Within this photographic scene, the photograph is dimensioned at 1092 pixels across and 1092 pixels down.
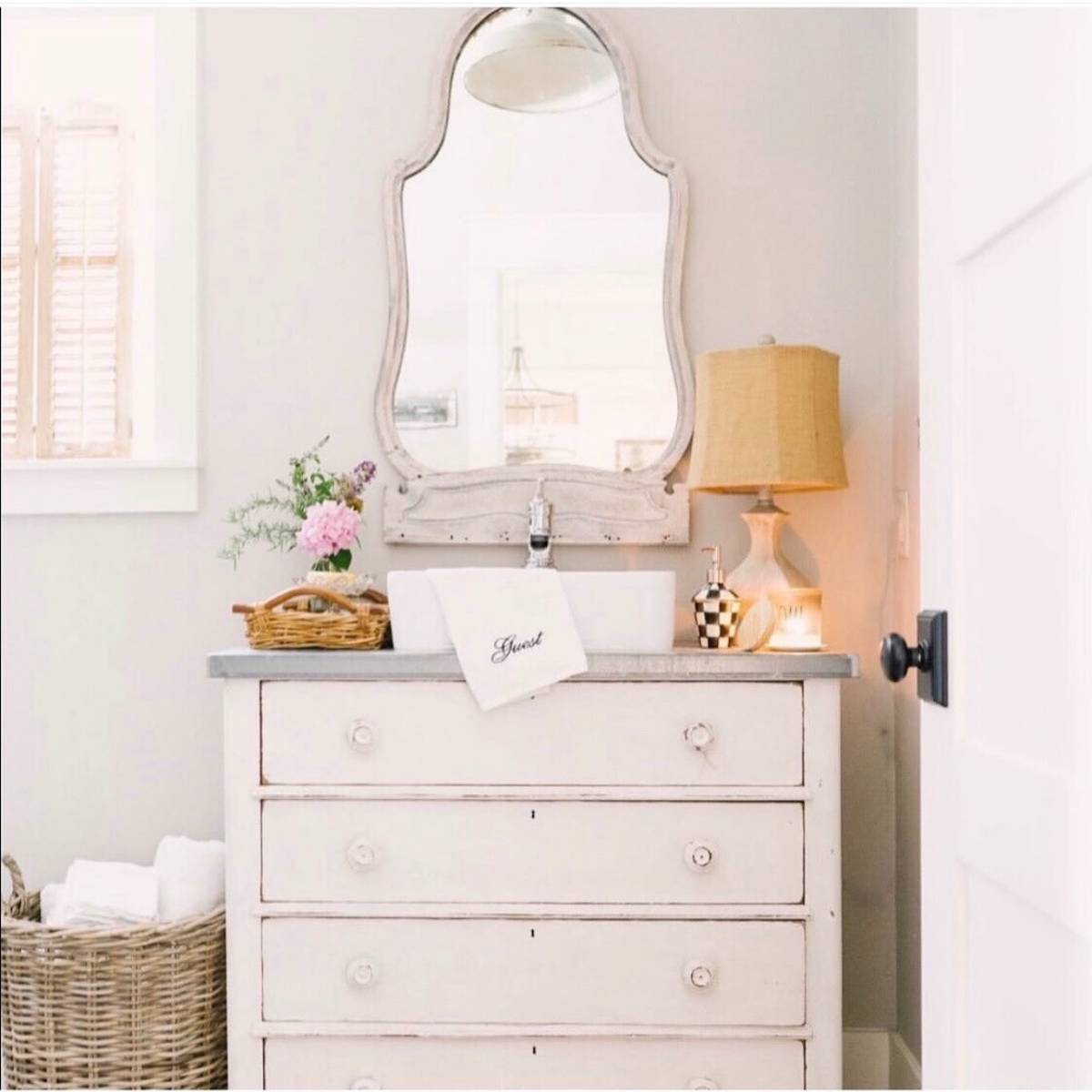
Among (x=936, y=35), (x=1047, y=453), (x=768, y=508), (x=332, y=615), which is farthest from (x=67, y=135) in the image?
(x=1047, y=453)

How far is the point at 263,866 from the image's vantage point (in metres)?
1.89

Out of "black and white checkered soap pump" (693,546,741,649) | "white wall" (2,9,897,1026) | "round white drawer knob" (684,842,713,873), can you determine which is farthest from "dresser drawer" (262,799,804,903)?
"white wall" (2,9,897,1026)

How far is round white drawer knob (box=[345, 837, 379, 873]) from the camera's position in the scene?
73.9 inches

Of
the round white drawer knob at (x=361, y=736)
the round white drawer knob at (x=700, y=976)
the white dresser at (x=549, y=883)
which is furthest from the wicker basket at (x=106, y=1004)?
the round white drawer knob at (x=700, y=976)

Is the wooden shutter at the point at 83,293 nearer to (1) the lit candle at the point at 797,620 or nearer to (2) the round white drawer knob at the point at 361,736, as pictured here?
(2) the round white drawer knob at the point at 361,736

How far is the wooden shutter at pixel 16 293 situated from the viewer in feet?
8.38

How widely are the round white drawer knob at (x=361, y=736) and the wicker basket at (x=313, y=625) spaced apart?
14 centimetres

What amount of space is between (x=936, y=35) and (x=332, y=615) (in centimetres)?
126

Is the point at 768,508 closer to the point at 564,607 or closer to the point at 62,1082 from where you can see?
the point at 564,607

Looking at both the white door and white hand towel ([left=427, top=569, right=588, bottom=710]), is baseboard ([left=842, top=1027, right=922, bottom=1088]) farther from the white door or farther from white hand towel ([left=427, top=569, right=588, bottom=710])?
the white door

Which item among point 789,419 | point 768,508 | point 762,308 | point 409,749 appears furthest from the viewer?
point 762,308

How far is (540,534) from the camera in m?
2.22

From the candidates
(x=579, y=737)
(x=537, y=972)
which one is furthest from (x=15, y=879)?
(x=579, y=737)

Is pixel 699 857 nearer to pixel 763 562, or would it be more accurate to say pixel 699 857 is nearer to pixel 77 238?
pixel 763 562
